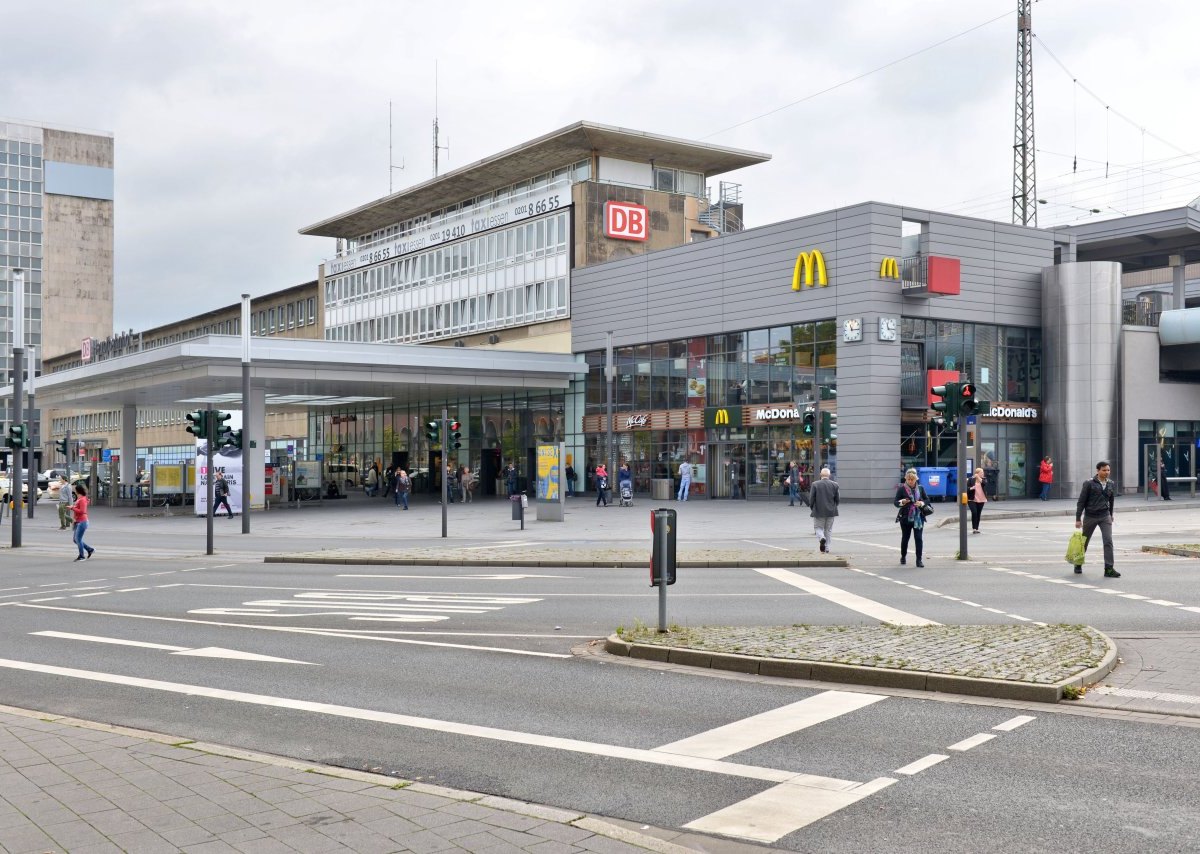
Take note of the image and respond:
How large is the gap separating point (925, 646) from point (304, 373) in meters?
38.1

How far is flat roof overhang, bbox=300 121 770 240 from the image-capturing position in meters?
55.0

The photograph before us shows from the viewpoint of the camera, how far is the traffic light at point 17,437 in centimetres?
3047

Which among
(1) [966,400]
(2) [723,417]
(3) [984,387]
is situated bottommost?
(1) [966,400]

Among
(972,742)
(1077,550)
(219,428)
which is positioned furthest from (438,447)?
(972,742)

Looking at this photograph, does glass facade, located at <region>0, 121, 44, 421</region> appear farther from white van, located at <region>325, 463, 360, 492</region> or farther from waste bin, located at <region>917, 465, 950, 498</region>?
waste bin, located at <region>917, 465, 950, 498</region>

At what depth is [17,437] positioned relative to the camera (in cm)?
3077

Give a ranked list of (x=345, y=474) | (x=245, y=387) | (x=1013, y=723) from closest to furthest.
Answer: (x=1013, y=723), (x=245, y=387), (x=345, y=474)

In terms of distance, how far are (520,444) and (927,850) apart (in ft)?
174

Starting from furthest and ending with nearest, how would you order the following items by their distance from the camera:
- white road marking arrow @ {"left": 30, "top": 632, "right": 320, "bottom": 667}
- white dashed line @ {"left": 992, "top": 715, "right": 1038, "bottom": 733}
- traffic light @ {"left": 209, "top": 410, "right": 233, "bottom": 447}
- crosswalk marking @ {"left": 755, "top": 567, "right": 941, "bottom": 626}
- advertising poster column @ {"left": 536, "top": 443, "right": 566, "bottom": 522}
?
advertising poster column @ {"left": 536, "top": 443, "right": 566, "bottom": 522} < traffic light @ {"left": 209, "top": 410, "right": 233, "bottom": 447} < crosswalk marking @ {"left": 755, "top": 567, "right": 941, "bottom": 626} < white road marking arrow @ {"left": 30, "top": 632, "right": 320, "bottom": 667} < white dashed line @ {"left": 992, "top": 715, "right": 1038, "bottom": 733}

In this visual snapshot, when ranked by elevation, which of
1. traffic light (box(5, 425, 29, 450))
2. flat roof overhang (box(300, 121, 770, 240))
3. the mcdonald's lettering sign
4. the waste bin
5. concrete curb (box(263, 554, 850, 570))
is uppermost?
flat roof overhang (box(300, 121, 770, 240))

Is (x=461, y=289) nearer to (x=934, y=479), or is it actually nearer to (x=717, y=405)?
(x=717, y=405)

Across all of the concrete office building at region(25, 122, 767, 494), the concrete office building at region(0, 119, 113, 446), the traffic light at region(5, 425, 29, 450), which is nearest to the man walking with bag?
the traffic light at region(5, 425, 29, 450)

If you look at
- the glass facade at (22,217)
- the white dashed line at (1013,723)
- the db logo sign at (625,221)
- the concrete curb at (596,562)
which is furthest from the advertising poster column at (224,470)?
the glass facade at (22,217)

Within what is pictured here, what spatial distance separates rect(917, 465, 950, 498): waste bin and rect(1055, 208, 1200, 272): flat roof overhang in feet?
48.5
